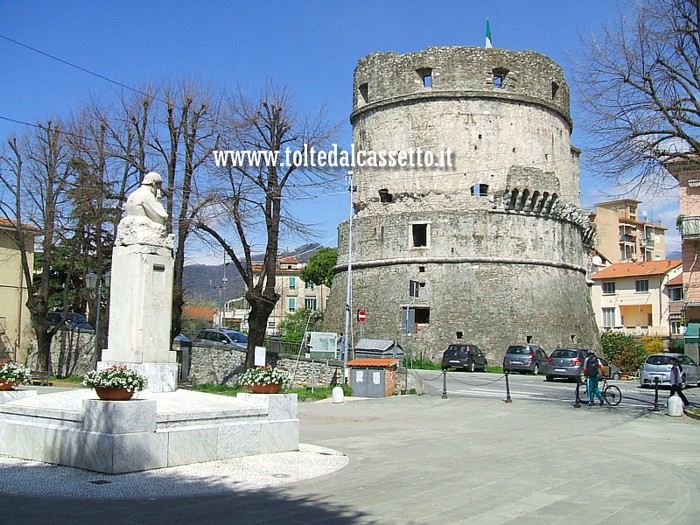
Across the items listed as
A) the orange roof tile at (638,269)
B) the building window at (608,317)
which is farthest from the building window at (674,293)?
the building window at (608,317)

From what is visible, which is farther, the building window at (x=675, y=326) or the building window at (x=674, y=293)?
the building window at (x=674, y=293)

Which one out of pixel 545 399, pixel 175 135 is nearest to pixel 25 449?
pixel 545 399

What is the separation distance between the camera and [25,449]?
31.3 ft

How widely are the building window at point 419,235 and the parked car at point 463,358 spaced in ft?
23.4

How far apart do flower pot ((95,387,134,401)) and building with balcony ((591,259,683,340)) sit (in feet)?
174

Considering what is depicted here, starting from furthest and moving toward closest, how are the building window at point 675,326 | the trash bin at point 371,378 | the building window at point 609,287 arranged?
the building window at point 609,287 → the building window at point 675,326 → the trash bin at point 371,378

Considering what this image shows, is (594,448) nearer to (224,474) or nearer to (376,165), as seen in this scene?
(224,474)

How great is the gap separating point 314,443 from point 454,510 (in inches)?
209

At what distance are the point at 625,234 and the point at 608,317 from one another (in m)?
25.4

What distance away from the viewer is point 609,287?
206 ft

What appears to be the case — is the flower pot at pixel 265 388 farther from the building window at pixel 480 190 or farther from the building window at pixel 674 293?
the building window at pixel 674 293

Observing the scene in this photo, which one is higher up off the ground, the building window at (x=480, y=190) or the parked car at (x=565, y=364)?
the building window at (x=480, y=190)

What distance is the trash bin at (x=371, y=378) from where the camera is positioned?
22.0 metres

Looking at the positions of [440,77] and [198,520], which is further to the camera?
[440,77]
